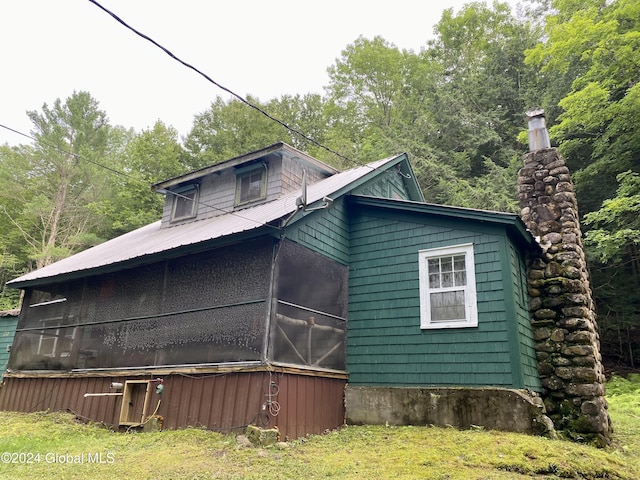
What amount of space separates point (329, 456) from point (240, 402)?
167cm

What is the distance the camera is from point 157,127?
30594 millimetres

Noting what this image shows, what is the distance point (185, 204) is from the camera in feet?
45.6

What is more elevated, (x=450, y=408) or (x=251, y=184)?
(x=251, y=184)

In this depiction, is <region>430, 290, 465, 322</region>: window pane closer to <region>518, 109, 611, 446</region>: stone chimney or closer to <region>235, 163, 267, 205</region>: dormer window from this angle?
<region>518, 109, 611, 446</region>: stone chimney

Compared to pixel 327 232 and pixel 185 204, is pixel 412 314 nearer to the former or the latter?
pixel 327 232

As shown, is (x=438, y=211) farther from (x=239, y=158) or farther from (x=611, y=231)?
(x=611, y=231)

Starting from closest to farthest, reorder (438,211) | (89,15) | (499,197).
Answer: (89,15) → (438,211) → (499,197)

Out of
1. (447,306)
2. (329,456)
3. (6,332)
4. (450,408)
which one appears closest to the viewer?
(329,456)

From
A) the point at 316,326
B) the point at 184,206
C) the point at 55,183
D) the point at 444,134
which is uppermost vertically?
the point at 444,134

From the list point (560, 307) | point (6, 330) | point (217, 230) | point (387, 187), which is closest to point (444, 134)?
point (387, 187)

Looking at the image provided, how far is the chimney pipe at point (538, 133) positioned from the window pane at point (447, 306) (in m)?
4.24

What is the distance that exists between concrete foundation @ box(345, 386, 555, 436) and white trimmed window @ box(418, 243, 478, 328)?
113 cm

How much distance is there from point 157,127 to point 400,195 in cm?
2239

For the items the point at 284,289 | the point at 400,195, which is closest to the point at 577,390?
the point at 284,289
